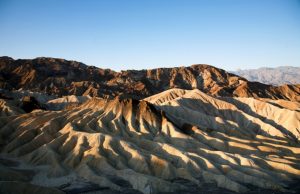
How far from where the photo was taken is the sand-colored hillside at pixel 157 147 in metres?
74.7

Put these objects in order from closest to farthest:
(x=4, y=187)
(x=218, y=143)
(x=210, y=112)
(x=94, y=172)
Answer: (x=4, y=187) < (x=94, y=172) < (x=218, y=143) < (x=210, y=112)

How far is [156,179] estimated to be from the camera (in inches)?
2810

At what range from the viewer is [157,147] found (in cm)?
9081

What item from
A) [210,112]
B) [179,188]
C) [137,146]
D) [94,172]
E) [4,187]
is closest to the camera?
[4,187]

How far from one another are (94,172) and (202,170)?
21464 mm

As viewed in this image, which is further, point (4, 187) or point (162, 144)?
point (162, 144)

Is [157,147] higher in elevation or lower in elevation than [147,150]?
higher

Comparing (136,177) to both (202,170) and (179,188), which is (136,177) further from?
(202,170)

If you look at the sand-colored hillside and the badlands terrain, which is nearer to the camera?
the badlands terrain

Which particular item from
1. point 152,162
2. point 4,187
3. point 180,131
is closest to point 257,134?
point 180,131

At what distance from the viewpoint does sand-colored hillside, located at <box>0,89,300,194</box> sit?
7469cm

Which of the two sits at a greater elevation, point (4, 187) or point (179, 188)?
point (4, 187)

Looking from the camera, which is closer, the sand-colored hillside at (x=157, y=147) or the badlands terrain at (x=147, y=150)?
the badlands terrain at (x=147, y=150)

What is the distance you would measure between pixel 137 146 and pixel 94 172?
16449mm
